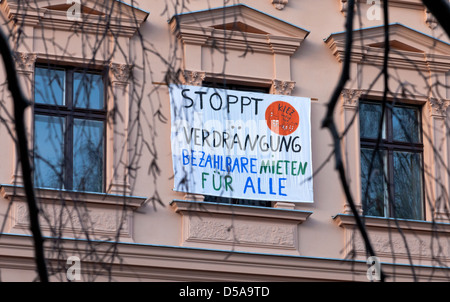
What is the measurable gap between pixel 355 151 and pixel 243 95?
156 cm

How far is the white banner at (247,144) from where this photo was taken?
637 inches

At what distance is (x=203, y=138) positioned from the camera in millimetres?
16234

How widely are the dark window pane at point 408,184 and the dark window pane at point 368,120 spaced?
413 millimetres

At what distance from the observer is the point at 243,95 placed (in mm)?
16609

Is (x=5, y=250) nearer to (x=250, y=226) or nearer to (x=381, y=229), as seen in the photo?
(x=250, y=226)

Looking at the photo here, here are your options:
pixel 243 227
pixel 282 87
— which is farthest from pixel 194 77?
pixel 243 227

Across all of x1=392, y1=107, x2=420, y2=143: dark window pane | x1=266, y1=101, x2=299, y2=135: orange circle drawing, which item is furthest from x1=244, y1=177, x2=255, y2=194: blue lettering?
x1=392, y1=107, x2=420, y2=143: dark window pane

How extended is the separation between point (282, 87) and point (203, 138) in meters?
1.28

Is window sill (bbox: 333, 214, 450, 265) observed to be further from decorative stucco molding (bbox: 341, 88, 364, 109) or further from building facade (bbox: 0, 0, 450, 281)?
decorative stucco molding (bbox: 341, 88, 364, 109)

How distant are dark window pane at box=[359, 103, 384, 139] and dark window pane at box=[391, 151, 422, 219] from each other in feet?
1.35

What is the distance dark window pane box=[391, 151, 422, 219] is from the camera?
16938 millimetres

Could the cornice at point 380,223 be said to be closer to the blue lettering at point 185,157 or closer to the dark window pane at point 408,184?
the dark window pane at point 408,184

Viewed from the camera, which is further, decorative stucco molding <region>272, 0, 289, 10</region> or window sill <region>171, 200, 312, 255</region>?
decorative stucco molding <region>272, 0, 289, 10</region>
